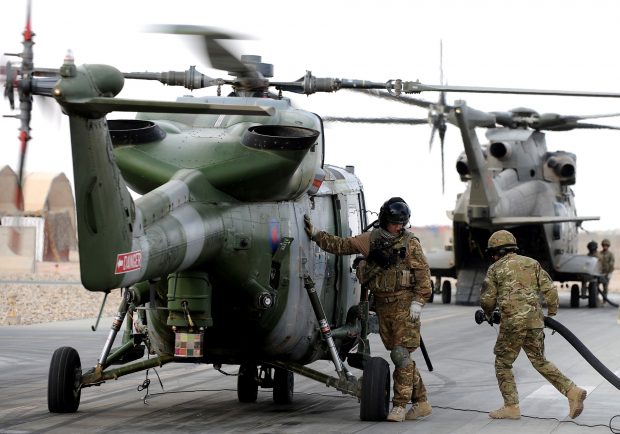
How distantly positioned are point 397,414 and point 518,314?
1583 millimetres

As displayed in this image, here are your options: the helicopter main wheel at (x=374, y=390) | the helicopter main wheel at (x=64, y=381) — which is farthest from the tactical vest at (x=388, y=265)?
the helicopter main wheel at (x=64, y=381)

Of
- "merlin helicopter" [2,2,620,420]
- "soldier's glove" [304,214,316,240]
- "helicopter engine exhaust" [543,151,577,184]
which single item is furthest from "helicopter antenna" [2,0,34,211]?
"helicopter engine exhaust" [543,151,577,184]

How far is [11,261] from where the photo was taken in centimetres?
5572

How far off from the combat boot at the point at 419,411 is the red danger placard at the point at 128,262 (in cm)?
375

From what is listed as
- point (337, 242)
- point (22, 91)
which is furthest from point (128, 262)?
point (337, 242)

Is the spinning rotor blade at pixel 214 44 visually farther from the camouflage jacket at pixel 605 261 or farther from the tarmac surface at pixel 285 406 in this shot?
the camouflage jacket at pixel 605 261

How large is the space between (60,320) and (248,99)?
16614mm

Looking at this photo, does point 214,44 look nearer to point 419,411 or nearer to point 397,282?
point 397,282

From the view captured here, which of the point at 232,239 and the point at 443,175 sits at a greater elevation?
the point at 443,175

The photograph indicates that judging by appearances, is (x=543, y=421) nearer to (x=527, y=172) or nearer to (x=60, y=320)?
(x=60, y=320)

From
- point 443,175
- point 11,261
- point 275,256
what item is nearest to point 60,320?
point 443,175

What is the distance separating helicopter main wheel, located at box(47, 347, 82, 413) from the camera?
→ 37.9 feet

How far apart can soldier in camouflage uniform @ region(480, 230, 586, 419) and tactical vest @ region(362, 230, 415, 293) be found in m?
0.91

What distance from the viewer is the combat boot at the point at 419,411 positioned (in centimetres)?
1204
